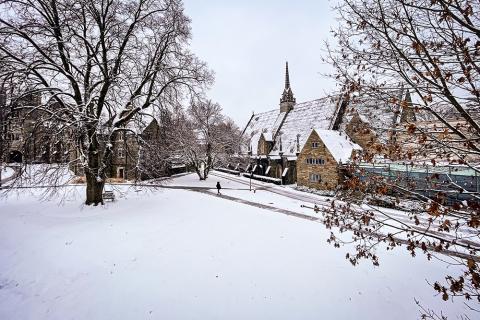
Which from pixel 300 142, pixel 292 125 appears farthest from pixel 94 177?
pixel 292 125

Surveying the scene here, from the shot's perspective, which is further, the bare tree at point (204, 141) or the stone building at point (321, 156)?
the bare tree at point (204, 141)

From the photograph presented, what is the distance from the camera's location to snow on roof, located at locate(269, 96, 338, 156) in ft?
132

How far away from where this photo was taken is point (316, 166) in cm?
3356

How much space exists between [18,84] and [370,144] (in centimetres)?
1688

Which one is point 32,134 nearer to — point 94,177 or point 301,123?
point 94,177

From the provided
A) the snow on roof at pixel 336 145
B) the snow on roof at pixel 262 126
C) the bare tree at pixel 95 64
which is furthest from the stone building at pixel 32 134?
the snow on roof at pixel 262 126

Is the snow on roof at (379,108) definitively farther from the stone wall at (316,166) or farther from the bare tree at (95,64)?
the stone wall at (316,166)

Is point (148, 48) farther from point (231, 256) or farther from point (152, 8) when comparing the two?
point (231, 256)

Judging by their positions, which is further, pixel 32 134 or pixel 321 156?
pixel 321 156

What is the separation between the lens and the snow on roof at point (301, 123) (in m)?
40.3

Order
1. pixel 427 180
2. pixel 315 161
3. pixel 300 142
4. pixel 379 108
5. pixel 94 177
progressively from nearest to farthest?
pixel 427 180
pixel 379 108
pixel 94 177
pixel 315 161
pixel 300 142

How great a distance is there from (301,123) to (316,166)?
12662 millimetres

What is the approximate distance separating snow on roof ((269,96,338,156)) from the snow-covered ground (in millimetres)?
28618

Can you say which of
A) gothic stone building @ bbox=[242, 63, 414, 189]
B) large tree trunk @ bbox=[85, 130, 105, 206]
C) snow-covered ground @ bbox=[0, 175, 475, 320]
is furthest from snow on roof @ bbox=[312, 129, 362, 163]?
large tree trunk @ bbox=[85, 130, 105, 206]
